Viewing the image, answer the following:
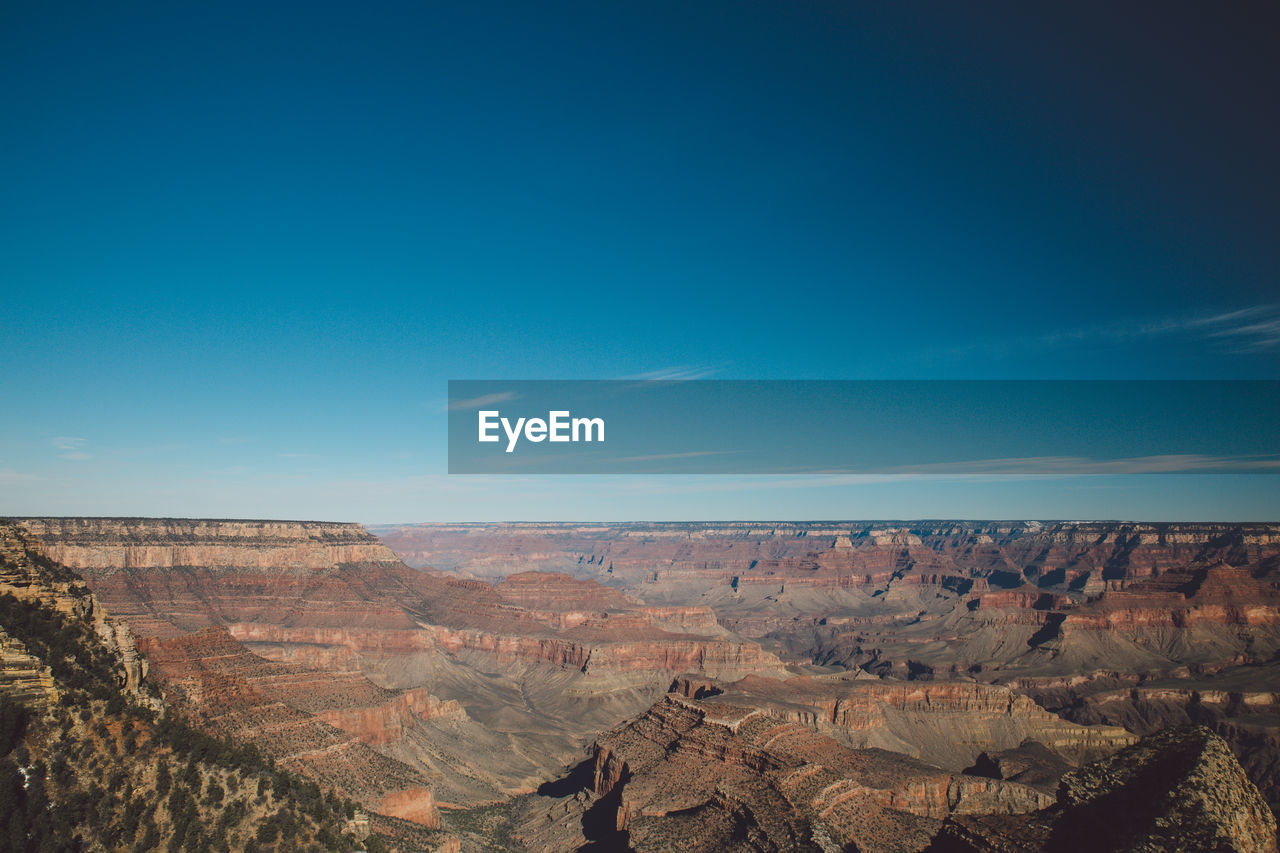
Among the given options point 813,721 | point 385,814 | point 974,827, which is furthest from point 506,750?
point 974,827

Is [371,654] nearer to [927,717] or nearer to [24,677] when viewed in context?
[927,717]

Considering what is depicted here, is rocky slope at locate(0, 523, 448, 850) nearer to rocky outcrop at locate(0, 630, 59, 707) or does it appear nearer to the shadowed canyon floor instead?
rocky outcrop at locate(0, 630, 59, 707)

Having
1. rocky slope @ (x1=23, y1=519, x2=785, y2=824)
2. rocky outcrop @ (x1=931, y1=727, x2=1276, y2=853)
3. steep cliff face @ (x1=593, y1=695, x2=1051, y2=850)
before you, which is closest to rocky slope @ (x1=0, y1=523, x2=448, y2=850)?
rocky slope @ (x1=23, y1=519, x2=785, y2=824)

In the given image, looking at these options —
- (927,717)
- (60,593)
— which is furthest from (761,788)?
(927,717)

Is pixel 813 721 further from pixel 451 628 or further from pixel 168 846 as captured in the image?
pixel 451 628

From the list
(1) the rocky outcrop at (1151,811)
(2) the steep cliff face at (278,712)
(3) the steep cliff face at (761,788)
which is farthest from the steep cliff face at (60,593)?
(1) the rocky outcrop at (1151,811)

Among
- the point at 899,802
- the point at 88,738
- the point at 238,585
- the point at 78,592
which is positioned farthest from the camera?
the point at 238,585
